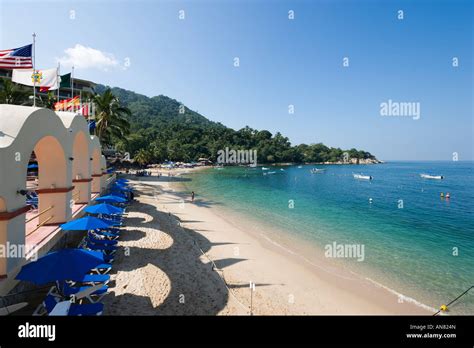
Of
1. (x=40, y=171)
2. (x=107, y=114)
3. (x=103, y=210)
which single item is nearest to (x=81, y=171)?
(x=40, y=171)

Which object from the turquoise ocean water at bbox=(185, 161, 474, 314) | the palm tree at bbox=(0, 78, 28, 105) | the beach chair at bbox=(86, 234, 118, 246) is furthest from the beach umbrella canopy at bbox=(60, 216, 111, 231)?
the palm tree at bbox=(0, 78, 28, 105)

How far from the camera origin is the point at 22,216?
7695 mm

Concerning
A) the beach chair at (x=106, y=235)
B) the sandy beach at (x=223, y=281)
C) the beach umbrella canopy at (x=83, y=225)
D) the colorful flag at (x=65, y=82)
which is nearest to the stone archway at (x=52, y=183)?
the beach umbrella canopy at (x=83, y=225)

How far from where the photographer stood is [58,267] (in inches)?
244

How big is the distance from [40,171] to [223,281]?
9905 millimetres

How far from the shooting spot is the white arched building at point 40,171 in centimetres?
694

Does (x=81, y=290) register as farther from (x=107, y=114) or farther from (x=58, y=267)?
(x=107, y=114)

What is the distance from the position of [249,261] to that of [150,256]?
559 cm

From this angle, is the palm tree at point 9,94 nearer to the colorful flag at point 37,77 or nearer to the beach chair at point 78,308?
the colorful flag at point 37,77

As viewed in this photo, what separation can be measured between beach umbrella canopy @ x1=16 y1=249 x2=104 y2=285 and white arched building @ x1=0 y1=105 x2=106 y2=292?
1.59 meters

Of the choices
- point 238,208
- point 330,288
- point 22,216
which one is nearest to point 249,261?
point 330,288

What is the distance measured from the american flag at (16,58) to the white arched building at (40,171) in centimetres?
229

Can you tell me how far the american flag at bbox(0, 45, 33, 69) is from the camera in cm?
970

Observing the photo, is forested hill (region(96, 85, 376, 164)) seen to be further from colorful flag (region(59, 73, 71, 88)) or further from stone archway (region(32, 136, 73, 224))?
stone archway (region(32, 136, 73, 224))
